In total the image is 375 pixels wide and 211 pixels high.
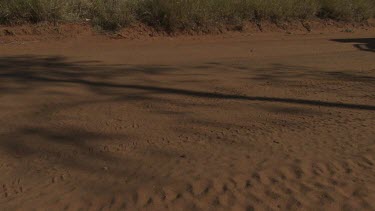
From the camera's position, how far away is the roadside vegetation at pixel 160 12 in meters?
12.2

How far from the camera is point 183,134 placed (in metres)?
5.96

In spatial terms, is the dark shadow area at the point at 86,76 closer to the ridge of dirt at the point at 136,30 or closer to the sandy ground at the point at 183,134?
the sandy ground at the point at 183,134

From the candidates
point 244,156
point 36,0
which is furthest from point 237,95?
point 36,0

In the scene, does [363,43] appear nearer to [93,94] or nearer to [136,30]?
[136,30]

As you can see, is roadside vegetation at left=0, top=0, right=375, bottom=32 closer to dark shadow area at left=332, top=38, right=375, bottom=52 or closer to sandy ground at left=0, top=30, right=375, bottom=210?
sandy ground at left=0, top=30, right=375, bottom=210

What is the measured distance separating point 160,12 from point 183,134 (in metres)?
7.88

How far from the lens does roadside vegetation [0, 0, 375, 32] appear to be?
12.2 meters

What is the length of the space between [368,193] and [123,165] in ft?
7.52

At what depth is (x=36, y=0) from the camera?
39.5ft

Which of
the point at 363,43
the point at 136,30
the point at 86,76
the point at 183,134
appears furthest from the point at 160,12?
the point at 183,134

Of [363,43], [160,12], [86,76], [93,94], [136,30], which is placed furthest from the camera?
[363,43]

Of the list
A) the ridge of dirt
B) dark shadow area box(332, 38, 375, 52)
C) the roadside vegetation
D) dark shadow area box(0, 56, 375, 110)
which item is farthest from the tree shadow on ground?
dark shadow area box(332, 38, 375, 52)

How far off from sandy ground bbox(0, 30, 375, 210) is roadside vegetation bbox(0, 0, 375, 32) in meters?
1.95

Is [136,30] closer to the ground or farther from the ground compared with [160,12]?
closer to the ground
